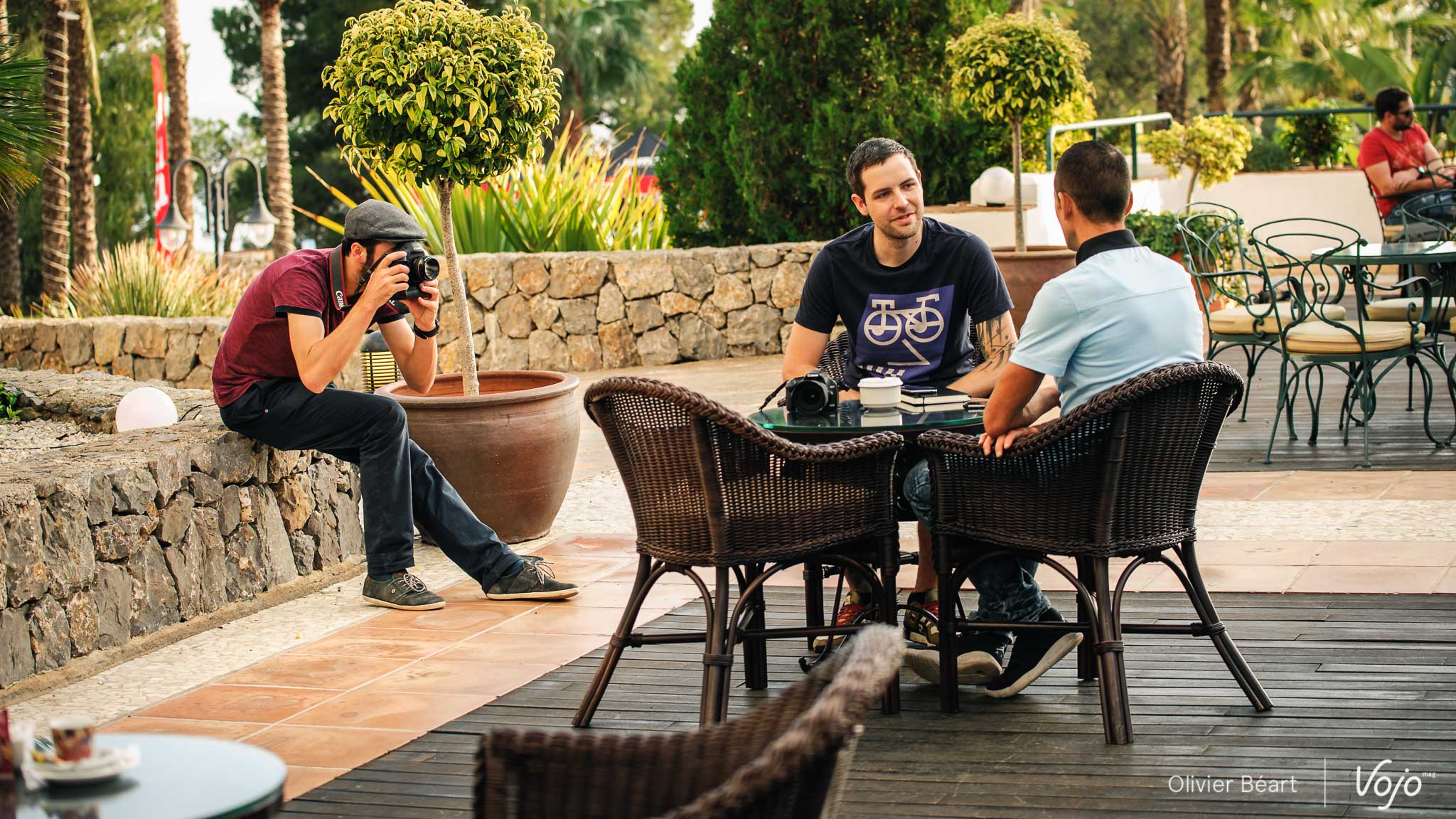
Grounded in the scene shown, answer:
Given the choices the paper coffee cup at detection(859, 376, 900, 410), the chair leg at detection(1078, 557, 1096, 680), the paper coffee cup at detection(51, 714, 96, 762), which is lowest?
the chair leg at detection(1078, 557, 1096, 680)

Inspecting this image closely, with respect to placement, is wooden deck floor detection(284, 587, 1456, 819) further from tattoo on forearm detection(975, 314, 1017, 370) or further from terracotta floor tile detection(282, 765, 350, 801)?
tattoo on forearm detection(975, 314, 1017, 370)

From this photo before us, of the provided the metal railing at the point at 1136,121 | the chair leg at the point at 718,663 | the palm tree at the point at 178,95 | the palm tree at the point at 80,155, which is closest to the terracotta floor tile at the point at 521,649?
the chair leg at the point at 718,663

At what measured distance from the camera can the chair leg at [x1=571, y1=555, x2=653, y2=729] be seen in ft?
11.1

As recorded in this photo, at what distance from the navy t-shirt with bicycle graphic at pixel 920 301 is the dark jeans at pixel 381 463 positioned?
1.40 metres

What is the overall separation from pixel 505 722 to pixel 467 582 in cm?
164

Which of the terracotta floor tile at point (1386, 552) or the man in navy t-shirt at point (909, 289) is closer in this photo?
the man in navy t-shirt at point (909, 289)

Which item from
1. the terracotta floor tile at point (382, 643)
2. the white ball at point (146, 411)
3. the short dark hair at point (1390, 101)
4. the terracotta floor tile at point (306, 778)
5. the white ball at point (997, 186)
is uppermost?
the short dark hair at point (1390, 101)

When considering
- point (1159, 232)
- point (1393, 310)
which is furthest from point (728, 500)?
point (1159, 232)

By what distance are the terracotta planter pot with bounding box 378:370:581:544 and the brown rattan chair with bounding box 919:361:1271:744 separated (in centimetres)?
231

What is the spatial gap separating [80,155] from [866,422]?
53.8ft

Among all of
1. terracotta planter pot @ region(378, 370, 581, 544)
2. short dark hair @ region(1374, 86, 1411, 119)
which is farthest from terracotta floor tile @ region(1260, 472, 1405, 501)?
short dark hair @ region(1374, 86, 1411, 119)

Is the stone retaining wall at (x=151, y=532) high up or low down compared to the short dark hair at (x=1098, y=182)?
down

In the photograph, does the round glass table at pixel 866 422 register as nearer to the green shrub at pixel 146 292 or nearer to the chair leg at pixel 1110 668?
the chair leg at pixel 1110 668

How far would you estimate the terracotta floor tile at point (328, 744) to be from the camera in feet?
10.6
